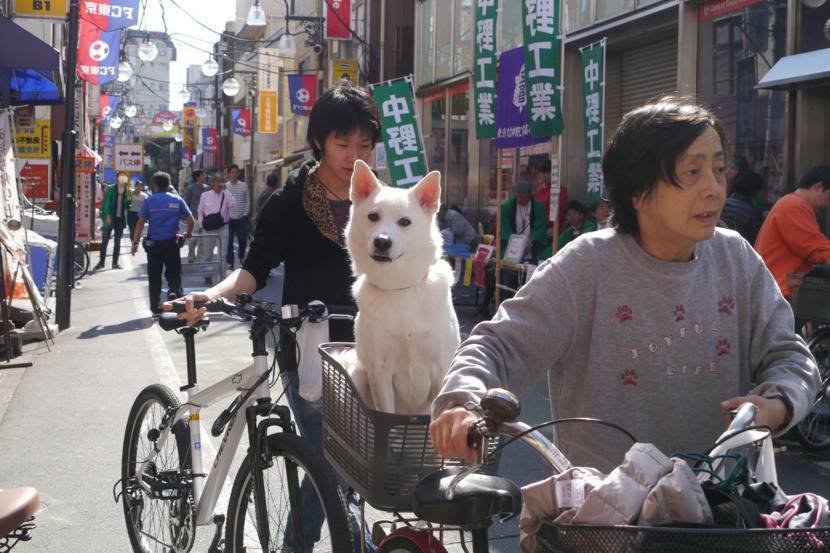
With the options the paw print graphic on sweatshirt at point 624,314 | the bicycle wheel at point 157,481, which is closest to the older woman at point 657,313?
the paw print graphic on sweatshirt at point 624,314

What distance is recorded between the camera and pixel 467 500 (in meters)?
2.04

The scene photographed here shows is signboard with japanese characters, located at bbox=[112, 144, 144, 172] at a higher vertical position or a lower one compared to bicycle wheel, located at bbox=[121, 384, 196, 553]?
higher

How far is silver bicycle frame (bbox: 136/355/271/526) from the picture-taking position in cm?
364

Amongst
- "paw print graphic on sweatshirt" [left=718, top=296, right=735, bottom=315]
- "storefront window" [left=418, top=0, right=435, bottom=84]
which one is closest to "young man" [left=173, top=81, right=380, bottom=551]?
"paw print graphic on sweatshirt" [left=718, top=296, right=735, bottom=315]

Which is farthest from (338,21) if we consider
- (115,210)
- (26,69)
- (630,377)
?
(630,377)

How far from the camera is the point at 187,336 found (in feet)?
13.0

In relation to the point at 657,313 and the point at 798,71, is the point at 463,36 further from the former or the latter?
the point at 657,313

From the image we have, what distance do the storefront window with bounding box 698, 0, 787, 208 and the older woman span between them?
9214 millimetres

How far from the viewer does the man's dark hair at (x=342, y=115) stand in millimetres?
3832

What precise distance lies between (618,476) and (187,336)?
266 cm

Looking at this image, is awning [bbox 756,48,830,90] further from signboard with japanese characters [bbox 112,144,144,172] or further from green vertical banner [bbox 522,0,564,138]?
signboard with japanese characters [bbox 112,144,144,172]

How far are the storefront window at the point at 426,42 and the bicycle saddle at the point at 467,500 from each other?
22.1 metres

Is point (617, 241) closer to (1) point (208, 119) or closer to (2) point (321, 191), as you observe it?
(2) point (321, 191)

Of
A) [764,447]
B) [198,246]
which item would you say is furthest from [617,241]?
[198,246]
